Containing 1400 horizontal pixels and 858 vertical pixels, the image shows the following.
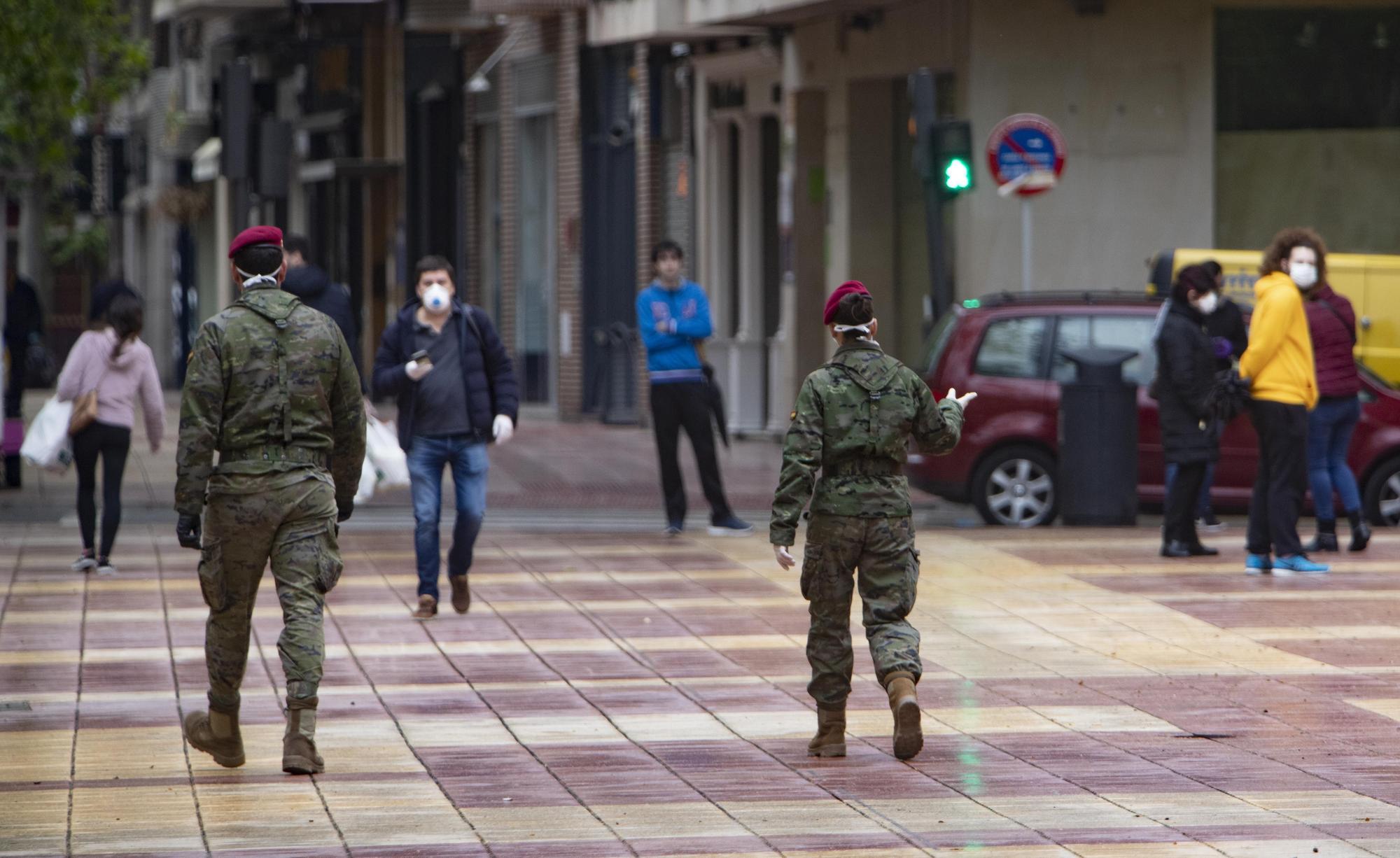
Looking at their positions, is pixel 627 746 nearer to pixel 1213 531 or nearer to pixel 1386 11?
pixel 1213 531

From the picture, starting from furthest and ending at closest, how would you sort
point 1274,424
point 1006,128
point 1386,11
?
point 1386,11 < point 1006,128 < point 1274,424

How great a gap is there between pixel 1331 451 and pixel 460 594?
5.44 m

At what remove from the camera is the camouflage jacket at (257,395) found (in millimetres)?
7734

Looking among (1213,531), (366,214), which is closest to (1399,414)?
(1213,531)

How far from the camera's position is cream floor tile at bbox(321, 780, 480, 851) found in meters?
6.71

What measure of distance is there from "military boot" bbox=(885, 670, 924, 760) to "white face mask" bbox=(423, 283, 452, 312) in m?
4.10

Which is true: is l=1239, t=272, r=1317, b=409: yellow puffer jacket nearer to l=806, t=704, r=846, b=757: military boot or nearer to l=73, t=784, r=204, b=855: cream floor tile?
l=806, t=704, r=846, b=757: military boot


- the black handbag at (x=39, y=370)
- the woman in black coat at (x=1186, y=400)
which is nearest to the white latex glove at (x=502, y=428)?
the woman in black coat at (x=1186, y=400)

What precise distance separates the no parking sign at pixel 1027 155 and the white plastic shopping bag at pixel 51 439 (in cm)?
792

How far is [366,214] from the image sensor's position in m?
35.0

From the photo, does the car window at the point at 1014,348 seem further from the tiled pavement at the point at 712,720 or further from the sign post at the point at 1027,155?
the tiled pavement at the point at 712,720

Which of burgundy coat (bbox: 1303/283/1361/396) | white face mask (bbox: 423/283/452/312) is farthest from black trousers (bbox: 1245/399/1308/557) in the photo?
white face mask (bbox: 423/283/452/312)

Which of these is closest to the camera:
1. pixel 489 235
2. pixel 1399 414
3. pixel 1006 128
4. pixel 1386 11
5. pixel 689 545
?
pixel 689 545

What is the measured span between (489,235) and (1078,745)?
2458 centimetres
